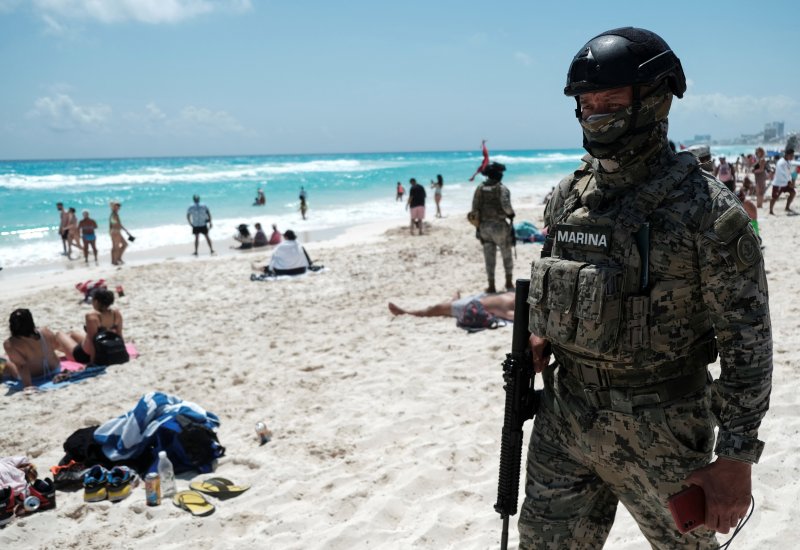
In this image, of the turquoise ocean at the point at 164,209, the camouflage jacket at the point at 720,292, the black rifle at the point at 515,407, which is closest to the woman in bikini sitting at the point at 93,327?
the black rifle at the point at 515,407

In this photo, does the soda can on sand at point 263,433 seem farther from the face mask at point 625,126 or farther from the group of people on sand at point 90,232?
the group of people on sand at point 90,232

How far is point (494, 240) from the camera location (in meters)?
8.95

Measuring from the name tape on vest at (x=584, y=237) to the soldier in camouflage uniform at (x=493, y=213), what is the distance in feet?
21.7

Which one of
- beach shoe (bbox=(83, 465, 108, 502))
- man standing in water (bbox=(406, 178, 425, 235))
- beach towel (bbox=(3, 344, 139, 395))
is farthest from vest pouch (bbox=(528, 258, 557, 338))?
man standing in water (bbox=(406, 178, 425, 235))

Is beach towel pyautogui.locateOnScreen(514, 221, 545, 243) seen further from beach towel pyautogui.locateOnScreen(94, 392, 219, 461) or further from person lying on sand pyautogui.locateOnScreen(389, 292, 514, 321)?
beach towel pyautogui.locateOnScreen(94, 392, 219, 461)

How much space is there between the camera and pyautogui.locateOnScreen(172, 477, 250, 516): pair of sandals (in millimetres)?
3992

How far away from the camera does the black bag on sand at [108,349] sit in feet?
23.6

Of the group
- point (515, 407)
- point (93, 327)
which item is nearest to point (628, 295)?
point (515, 407)

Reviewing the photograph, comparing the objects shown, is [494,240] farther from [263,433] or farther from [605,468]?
[605,468]

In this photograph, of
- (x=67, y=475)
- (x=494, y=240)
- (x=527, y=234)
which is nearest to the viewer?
(x=67, y=475)

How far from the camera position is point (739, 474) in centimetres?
173

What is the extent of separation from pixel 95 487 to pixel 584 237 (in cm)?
378

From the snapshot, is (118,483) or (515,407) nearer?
(515,407)

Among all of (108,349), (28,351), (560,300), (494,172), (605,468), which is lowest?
(108,349)
